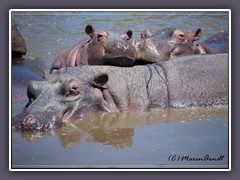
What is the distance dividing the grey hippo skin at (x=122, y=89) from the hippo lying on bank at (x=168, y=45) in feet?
1.19

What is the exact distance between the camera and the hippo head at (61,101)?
8180 mm

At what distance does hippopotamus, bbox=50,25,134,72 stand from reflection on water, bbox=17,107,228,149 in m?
0.69

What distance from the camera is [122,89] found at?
8.88 meters

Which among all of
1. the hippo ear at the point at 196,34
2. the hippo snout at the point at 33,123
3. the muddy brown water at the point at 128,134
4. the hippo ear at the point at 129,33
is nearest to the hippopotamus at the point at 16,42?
the muddy brown water at the point at 128,134

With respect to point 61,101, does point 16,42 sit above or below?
above

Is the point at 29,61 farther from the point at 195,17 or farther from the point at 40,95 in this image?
the point at 195,17

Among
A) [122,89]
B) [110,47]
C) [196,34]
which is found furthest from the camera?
[196,34]

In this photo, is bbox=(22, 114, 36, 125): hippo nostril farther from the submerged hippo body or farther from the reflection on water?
the submerged hippo body

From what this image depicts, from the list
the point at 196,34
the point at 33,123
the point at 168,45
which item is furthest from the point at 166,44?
the point at 33,123

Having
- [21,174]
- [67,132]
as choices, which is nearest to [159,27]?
[67,132]

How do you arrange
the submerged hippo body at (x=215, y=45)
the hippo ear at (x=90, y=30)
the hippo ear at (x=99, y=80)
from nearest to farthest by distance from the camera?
the hippo ear at (x=99, y=80) → the hippo ear at (x=90, y=30) → the submerged hippo body at (x=215, y=45)

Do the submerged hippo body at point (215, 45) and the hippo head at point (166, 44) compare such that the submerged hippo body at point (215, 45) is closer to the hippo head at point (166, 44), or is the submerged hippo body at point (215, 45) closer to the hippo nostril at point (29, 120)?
the hippo head at point (166, 44)

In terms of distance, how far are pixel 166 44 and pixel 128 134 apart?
1865mm

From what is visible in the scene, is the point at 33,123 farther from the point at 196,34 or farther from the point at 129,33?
the point at 196,34
